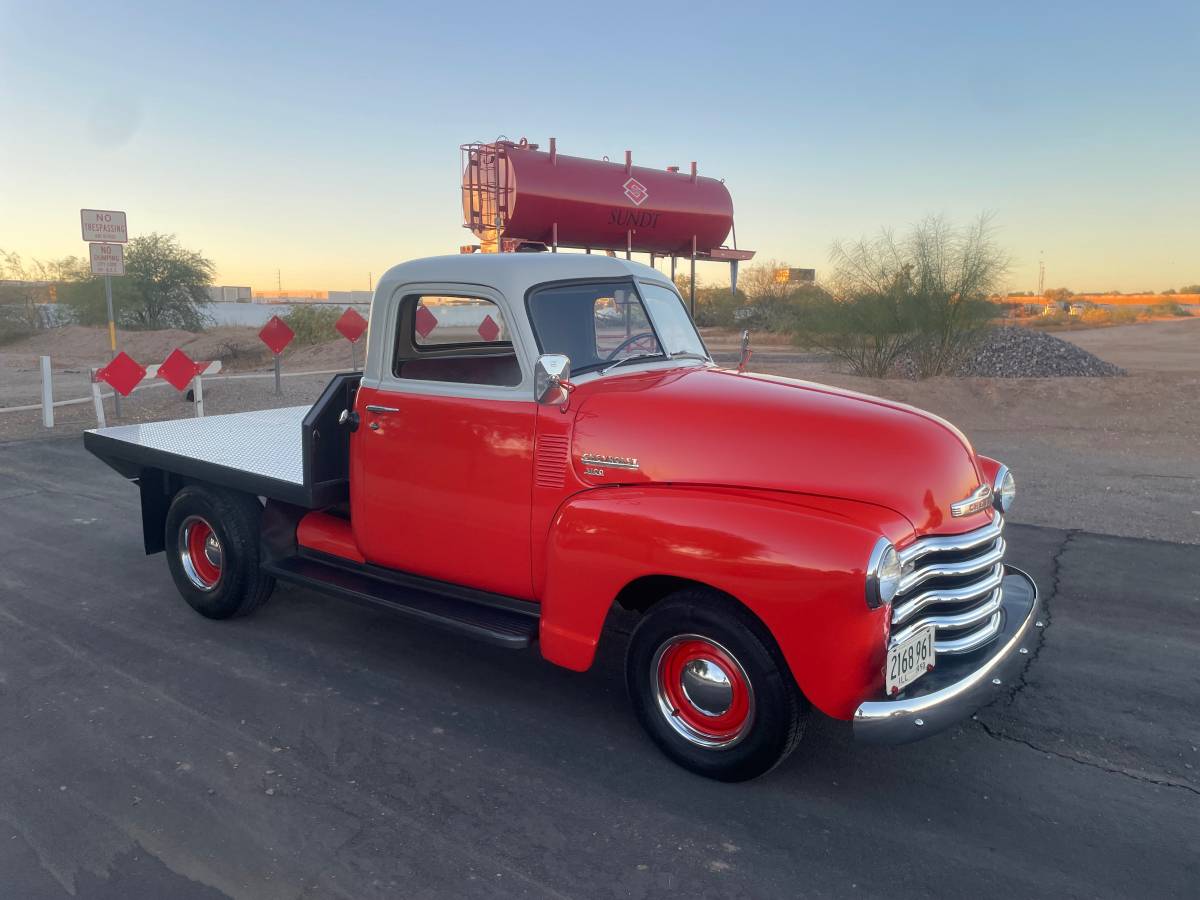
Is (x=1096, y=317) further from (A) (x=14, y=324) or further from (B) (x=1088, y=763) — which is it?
(B) (x=1088, y=763)

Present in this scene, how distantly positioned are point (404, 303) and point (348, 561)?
146cm

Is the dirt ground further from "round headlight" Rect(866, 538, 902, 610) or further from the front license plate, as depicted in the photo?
"round headlight" Rect(866, 538, 902, 610)

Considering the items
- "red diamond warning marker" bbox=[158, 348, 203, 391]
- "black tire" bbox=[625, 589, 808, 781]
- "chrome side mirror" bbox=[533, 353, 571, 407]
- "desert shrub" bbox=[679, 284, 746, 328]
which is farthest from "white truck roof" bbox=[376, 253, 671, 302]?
"desert shrub" bbox=[679, 284, 746, 328]

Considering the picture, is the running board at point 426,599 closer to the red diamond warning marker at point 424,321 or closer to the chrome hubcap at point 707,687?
the chrome hubcap at point 707,687

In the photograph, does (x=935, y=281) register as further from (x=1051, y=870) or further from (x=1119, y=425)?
(x=1051, y=870)

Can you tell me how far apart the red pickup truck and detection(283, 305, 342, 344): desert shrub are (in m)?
29.2

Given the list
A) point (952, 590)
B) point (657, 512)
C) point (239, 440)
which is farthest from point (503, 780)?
point (239, 440)

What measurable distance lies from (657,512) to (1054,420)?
12022mm

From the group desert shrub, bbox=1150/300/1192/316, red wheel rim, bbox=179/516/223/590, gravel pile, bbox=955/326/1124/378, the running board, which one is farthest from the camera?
desert shrub, bbox=1150/300/1192/316

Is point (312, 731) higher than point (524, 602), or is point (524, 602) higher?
point (524, 602)

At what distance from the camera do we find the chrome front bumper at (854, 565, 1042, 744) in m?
2.97

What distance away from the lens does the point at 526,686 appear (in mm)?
4406

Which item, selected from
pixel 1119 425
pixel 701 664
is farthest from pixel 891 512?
pixel 1119 425

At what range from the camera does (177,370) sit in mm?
10211
